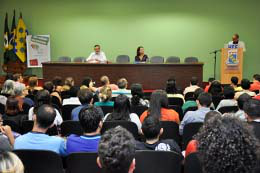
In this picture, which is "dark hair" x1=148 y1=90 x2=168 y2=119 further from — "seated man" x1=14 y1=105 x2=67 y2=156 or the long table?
the long table

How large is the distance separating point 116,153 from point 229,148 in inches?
22.5

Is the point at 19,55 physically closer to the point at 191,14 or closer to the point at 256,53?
the point at 191,14

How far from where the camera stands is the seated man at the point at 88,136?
2.57 m

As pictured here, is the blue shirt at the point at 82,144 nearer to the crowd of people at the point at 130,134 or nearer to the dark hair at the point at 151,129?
the crowd of people at the point at 130,134

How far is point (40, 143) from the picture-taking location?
261cm

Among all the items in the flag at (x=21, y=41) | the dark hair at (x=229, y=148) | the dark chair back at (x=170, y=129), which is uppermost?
the flag at (x=21, y=41)

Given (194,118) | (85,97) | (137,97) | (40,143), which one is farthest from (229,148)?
(137,97)

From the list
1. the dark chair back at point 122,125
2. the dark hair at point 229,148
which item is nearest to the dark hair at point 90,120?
the dark chair back at point 122,125

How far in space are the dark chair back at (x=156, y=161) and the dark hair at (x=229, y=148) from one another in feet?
2.99

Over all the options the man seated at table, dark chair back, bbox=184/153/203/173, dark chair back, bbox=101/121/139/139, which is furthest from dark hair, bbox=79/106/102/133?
the man seated at table

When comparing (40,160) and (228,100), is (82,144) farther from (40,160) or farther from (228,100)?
(228,100)

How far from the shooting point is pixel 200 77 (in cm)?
828

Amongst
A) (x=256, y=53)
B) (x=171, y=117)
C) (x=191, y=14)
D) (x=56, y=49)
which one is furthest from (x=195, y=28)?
A: (x=171, y=117)

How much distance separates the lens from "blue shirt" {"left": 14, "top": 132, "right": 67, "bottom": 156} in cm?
260
